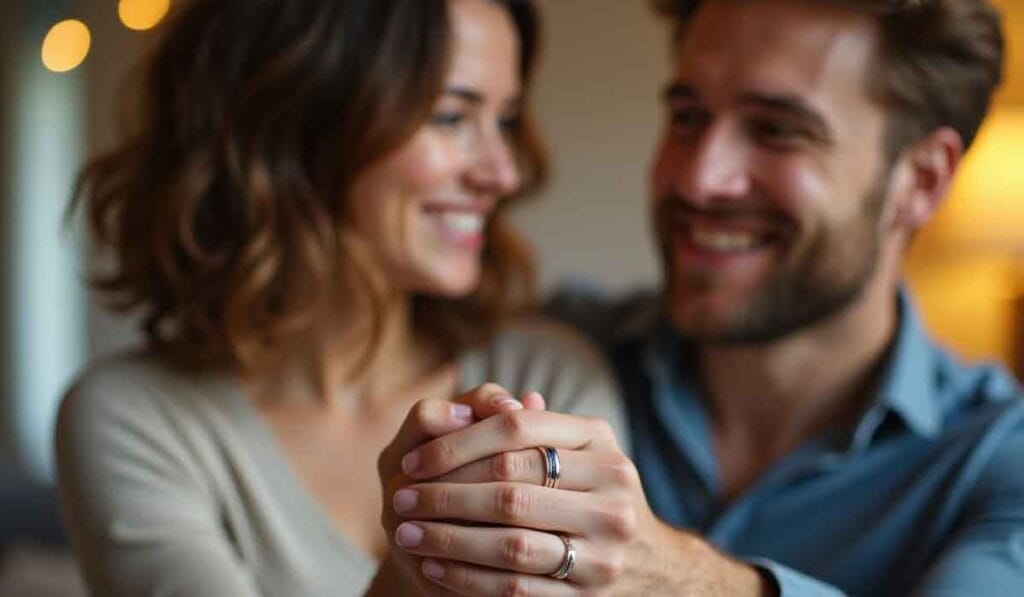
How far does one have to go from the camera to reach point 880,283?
1.63 meters

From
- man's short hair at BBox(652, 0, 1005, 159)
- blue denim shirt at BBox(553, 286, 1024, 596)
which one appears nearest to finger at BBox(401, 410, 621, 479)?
blue denim shirt at BBox(553, 286, 1024, 596)

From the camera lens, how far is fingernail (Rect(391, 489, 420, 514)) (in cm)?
97

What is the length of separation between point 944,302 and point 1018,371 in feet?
1.60

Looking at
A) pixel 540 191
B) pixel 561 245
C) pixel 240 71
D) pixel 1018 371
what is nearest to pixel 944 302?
pixel 1018 371

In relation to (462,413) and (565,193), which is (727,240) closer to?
(462,413)

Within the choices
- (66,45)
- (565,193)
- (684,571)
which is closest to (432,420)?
(684,571)

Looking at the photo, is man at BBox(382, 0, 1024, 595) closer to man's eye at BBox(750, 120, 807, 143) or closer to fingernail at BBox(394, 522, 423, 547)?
man's eye at BBox(750, 120, 807, 143)

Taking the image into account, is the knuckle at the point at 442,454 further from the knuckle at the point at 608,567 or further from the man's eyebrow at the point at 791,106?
the man's eyebrow at the point at 791,106

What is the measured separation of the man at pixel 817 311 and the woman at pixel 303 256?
16 cm

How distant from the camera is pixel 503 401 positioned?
1.00m

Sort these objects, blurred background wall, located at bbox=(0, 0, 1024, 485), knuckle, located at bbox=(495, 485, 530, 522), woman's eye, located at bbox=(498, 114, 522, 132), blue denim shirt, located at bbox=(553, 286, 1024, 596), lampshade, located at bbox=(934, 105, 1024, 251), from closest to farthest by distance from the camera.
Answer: knuckle, located at bbox=(495, 485, 530, 522) → blue denim shirt, located at bbox=(553, 286, 1024, 596) → woman's eye, located at bbox=(498, 114, 522, 132) → blurred background wall, located at bbox=(0, 0, 1024, 485) → lampshade, located at bbox=(934, 105, 1024, 251)

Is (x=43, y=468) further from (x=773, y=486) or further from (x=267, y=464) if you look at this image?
(x=773, y=486)

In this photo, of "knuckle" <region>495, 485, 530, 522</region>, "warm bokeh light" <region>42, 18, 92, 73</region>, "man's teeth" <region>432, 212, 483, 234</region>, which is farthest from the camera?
"warm bokeh light" <region>42, 18, 92, 73</region>

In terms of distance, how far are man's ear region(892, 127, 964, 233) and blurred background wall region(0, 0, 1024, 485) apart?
4.44 ft
